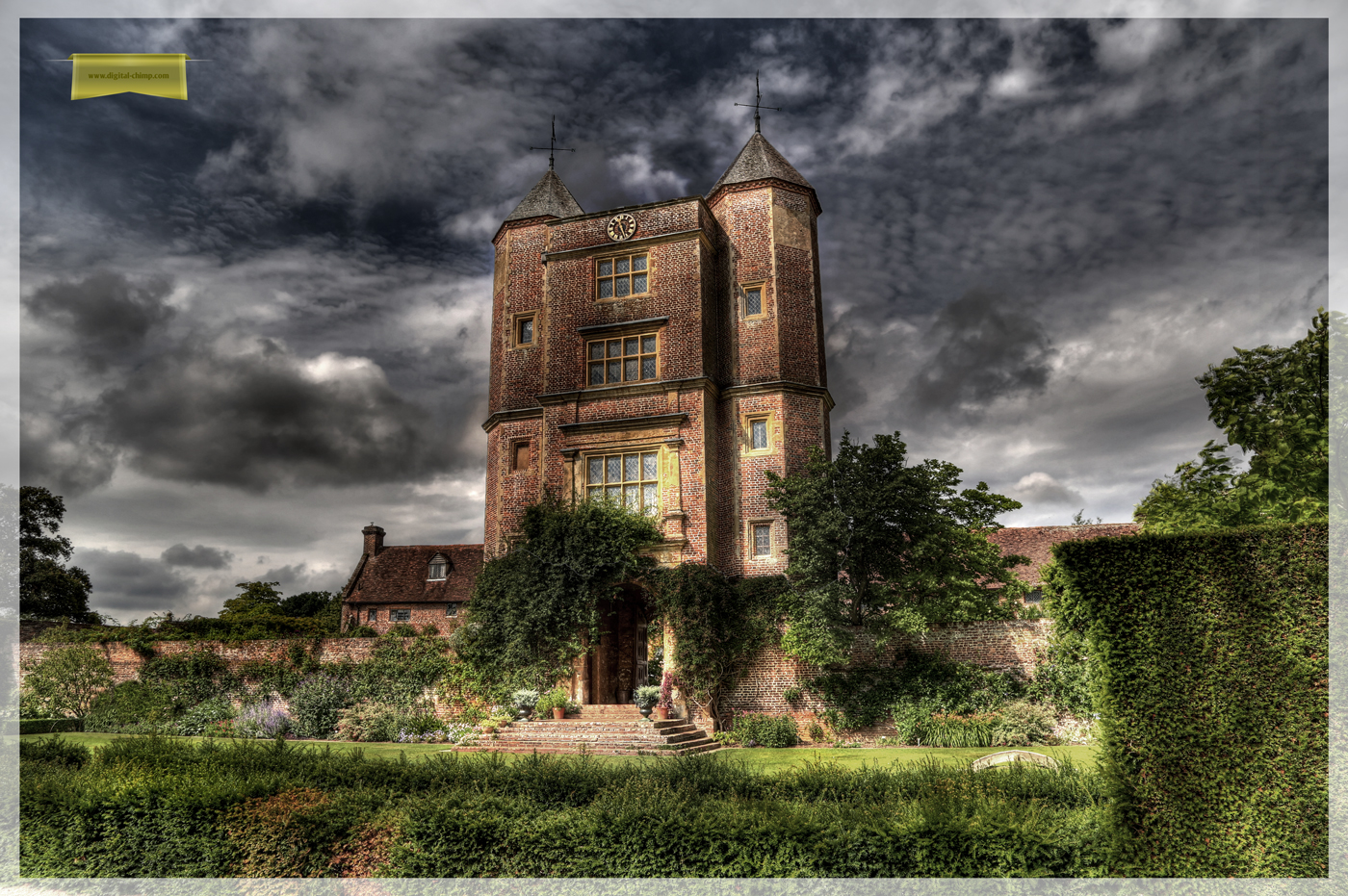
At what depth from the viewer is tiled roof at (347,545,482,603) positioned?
134 feet

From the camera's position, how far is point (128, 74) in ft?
27.6

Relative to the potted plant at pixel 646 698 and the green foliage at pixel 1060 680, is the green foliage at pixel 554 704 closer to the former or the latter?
the potted plant at pixel 646 698

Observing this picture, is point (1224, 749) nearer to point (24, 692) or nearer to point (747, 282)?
point (747, 282)

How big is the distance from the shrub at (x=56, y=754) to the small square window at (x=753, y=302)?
18394 millimetres

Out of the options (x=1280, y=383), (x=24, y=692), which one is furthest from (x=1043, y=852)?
(x=24, y=692)

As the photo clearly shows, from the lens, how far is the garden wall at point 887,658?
19.3m

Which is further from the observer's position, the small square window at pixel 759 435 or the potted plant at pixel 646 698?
the small square window at pixel 759 435

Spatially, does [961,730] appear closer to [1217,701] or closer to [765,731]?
[765,731]

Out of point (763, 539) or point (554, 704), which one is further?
point (763, 539)

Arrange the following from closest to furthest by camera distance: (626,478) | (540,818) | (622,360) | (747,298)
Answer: (540,818), (626,478), (622,360), (747,298)

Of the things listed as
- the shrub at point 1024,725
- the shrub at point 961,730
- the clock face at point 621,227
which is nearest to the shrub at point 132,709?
the clock face at point 621,227

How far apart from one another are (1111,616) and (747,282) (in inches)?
726

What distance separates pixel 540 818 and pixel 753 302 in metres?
18.7

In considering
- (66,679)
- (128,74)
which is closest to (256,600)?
(66,679)
